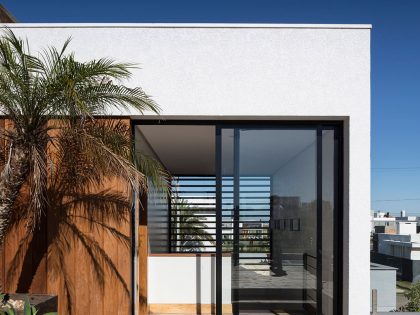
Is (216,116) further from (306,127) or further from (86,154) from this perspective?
Result: (86,154)

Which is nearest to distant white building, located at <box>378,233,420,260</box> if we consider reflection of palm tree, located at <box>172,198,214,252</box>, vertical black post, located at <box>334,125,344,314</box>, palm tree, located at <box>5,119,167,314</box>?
reflection of palm tree, located at <box>172,198,214,252</box>

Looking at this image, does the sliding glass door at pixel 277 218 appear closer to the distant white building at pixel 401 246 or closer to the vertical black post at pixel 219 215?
the vertical black post at pixel 219 215

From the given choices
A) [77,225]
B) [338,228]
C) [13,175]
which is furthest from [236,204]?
[13,175]

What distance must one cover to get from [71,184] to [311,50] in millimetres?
3329

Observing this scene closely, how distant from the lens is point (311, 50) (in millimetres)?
4938

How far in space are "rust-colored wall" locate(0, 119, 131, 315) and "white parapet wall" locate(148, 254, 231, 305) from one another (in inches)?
65.1

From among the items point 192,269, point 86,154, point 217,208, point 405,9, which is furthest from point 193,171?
point 405,9

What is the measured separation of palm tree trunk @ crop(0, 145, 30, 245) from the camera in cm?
396

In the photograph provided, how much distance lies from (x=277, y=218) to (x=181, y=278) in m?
2.31

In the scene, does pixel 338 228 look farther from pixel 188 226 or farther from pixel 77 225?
pixel 188 226

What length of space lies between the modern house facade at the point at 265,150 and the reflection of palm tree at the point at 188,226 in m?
5.62

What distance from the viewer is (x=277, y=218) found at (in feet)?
16.4

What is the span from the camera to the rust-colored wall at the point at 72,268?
4.81 meters

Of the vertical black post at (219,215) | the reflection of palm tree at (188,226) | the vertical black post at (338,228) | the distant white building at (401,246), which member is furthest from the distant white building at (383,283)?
the distant white building at (401,246)
